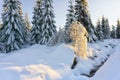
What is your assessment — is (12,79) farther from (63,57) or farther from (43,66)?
(63,57)

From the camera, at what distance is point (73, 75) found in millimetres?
18797

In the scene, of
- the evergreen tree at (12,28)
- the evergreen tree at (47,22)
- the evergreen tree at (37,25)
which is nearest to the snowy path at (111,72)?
the evergreen tree at (12,28)

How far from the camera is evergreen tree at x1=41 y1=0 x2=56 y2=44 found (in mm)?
39625

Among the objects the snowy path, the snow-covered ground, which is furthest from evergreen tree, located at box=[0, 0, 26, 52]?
the snowy path

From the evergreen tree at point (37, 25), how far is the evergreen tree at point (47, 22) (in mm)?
1862

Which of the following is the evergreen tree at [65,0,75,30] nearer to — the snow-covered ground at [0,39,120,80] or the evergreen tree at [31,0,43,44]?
the evergreen tree at [31,0,43,44]

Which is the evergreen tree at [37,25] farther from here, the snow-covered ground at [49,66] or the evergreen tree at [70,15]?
the snow-covered ground at [49,66]

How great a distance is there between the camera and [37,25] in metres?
42.8

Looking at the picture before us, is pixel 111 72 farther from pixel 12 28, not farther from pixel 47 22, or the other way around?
pixel 47 22

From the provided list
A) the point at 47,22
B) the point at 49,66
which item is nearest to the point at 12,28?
the point at 47,22

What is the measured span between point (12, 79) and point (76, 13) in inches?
1097

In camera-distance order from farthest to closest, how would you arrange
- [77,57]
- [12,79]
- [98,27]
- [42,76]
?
[98,27], [77,57], [42,76], [12,79]

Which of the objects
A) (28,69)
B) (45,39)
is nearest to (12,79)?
(28,69)

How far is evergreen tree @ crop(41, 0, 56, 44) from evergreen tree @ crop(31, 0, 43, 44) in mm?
1862
